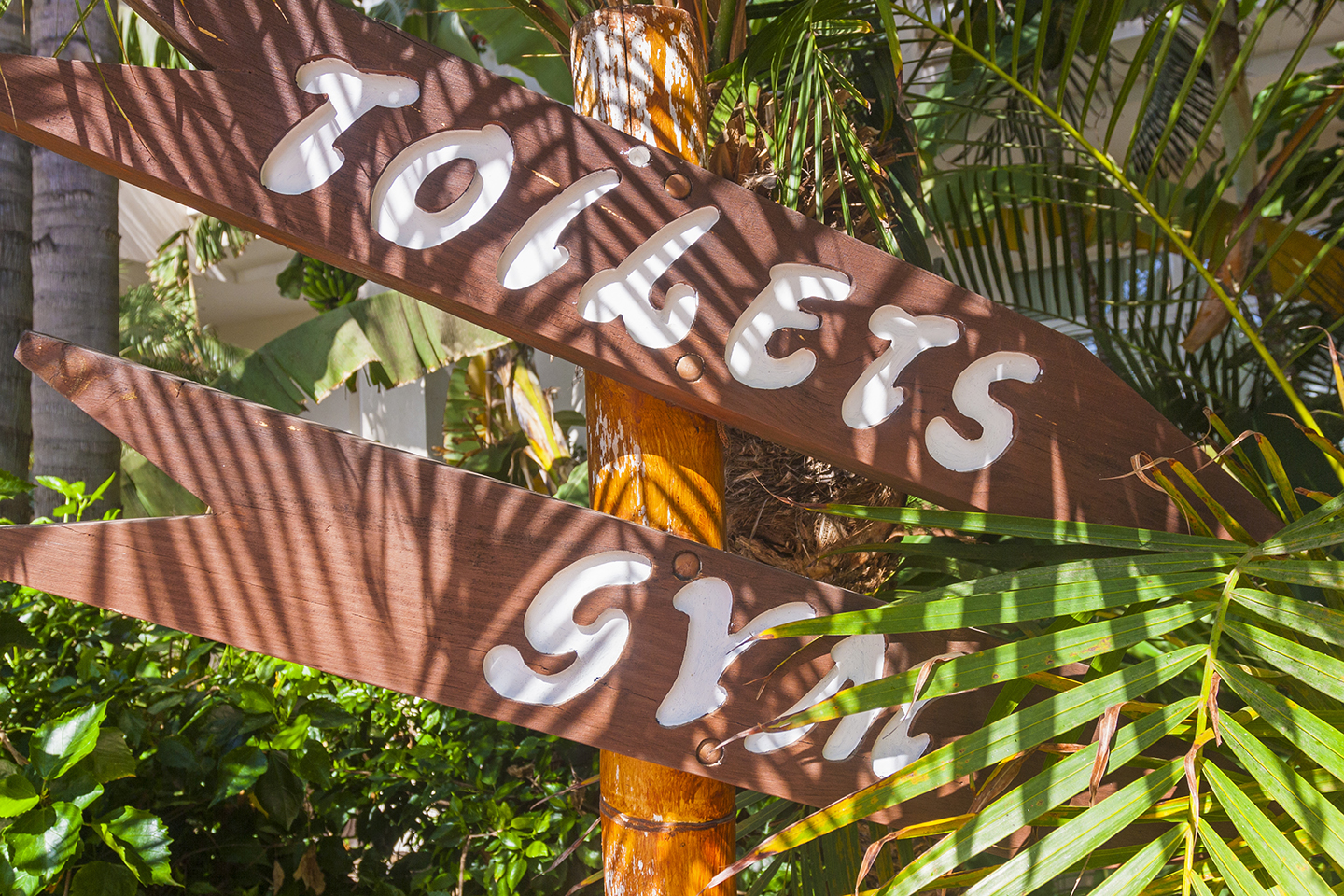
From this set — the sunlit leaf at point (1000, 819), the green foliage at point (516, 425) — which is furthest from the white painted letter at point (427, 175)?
the green foliage at point (516, 425)

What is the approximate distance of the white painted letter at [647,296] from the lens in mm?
673

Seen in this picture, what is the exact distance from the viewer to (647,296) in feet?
2.23

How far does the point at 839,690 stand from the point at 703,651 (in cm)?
12

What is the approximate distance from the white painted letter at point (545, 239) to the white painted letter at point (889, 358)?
25cm

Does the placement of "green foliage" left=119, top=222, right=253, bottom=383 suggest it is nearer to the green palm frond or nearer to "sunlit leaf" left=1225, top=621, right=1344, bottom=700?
the green palm frond

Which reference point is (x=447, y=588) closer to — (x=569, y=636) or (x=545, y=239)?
(x=569, y=636)

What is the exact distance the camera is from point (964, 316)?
735 mm

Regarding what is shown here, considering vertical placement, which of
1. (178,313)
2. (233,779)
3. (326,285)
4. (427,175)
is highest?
(427,175)

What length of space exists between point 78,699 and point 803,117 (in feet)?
3.31

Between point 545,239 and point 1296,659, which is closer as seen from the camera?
point 1296,659

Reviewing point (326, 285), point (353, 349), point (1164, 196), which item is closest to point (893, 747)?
point (353, 349)

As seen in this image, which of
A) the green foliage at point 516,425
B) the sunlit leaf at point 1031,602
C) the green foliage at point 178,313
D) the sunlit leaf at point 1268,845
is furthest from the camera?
the green foliage at point 178,313

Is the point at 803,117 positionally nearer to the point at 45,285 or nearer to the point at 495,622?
the point at 495,622

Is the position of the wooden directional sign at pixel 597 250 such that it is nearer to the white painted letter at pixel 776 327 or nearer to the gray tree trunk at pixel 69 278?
the white painted letter at pixel 776 327
